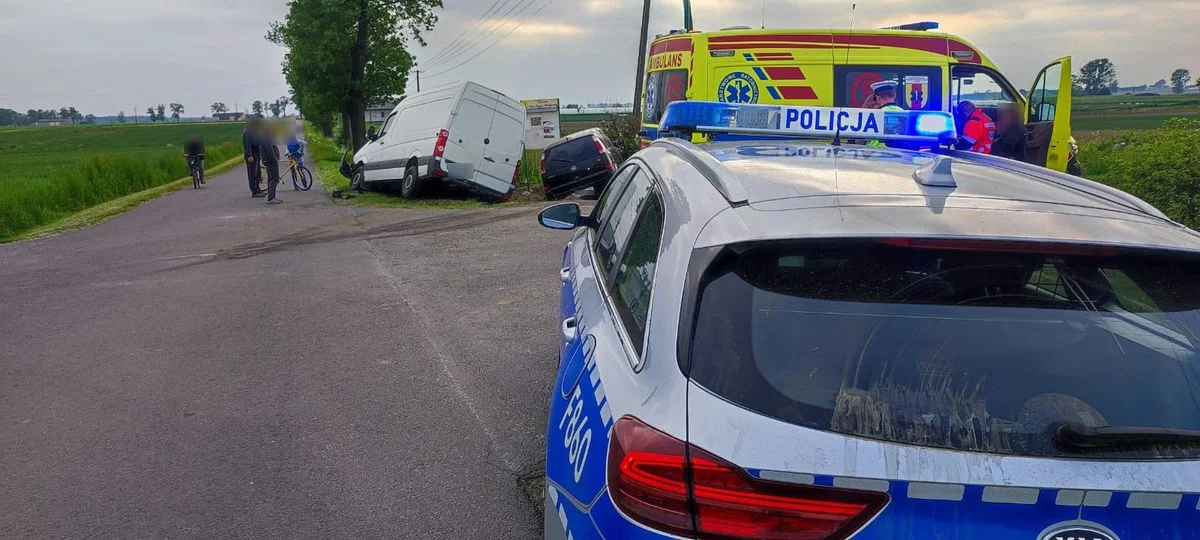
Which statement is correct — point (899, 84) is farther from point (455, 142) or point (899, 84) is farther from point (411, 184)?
point (411, 184)

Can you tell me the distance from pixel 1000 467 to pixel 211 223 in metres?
15.7

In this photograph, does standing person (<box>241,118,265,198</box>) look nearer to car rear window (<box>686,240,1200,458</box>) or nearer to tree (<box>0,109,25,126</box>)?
car rear window (<box>686,240,1200,458</box>)

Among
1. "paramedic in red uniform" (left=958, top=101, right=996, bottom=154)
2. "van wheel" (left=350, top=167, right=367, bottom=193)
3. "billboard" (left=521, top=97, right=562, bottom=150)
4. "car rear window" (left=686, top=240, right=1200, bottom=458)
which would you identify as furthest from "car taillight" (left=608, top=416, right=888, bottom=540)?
"billboard" (left=521, top=97, right=562, bottom=150)

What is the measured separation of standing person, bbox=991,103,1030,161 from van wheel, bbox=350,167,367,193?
46.9 ft

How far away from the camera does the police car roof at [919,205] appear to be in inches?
79.8

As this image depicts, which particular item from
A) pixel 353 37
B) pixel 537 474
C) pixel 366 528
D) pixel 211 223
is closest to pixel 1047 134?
pixel 537 474

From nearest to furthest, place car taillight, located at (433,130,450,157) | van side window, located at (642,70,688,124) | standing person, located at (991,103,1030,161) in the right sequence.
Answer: standing person, located at (991,103,1030,161), van side window, located at (642,70,688,124), car taillight, located at (433,130,450,157)

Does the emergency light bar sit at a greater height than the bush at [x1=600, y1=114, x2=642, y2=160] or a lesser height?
lesser

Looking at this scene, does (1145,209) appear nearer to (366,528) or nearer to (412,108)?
(366,528)

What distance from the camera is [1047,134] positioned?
1008 cm

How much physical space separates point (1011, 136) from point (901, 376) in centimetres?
911

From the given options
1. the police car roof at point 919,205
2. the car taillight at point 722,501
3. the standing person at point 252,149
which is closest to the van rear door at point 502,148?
the standing person at point 252,149

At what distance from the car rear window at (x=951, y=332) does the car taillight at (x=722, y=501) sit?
17cm

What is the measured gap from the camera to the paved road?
4.00 meters
